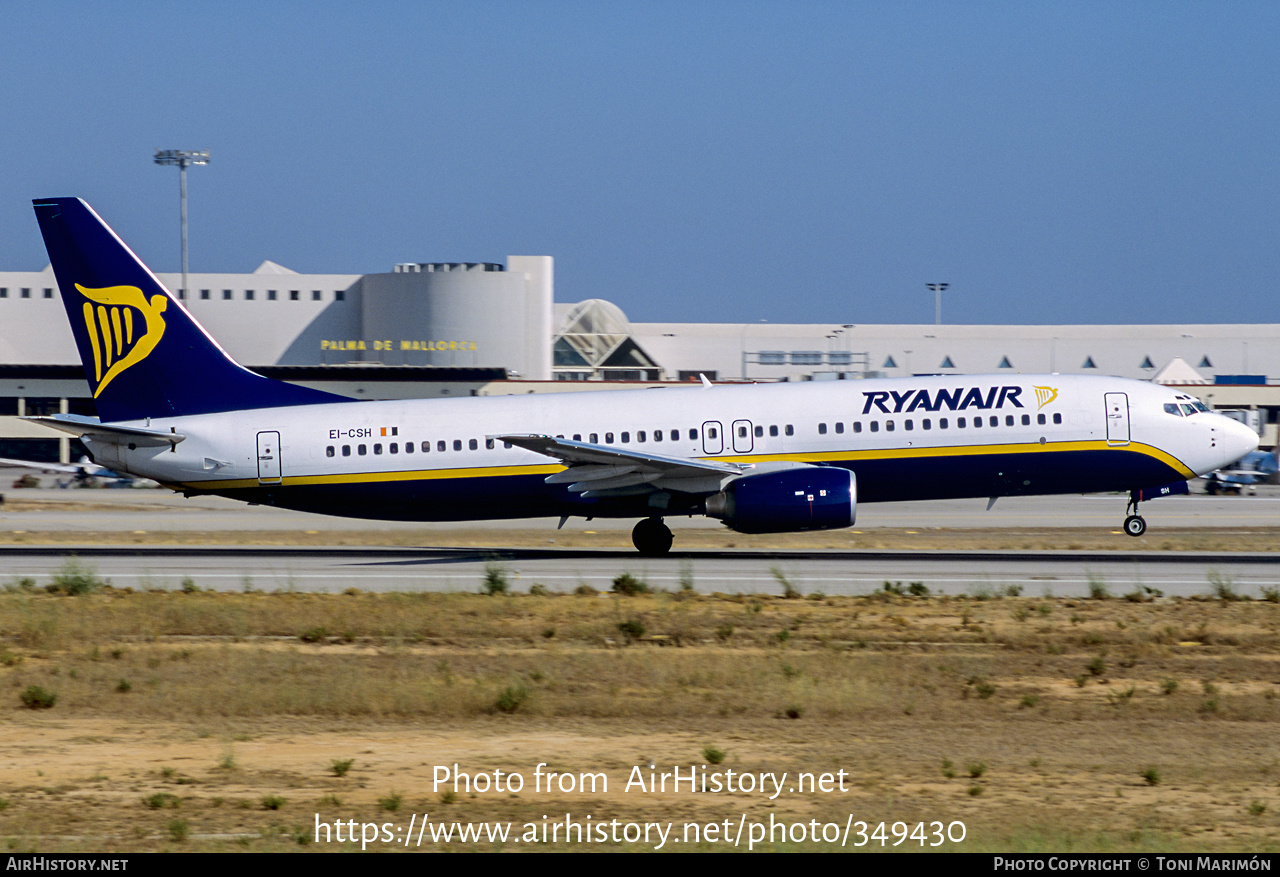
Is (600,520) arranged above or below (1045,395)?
below

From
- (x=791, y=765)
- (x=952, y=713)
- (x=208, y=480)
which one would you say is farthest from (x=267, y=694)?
(x=208, y=480)

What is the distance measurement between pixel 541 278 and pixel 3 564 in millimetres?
79694

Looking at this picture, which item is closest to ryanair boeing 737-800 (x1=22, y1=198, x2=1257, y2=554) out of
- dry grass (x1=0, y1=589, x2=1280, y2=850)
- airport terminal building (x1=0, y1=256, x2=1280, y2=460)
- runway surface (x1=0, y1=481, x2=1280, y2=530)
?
runway surface (x1=0, y1=481, x2=1280, y2=530)

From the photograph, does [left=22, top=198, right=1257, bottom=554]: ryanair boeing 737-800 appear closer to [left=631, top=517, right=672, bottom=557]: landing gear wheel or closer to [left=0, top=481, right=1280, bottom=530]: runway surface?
[left=631, top=517, right=672, bottom=557]: landing gear wheel

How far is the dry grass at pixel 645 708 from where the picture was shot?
408 inches

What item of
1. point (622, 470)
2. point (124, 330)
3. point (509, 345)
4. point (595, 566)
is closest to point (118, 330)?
point (124, 330)

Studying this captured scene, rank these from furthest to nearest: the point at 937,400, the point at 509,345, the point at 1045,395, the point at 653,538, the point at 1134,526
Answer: the point at 509,345
the point at 1134,526
the point at 653,538
the point at 1045,395
the point at 937,400

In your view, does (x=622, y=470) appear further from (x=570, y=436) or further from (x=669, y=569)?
(x=669, y=569)

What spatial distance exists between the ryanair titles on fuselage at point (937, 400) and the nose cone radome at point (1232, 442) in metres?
4.89

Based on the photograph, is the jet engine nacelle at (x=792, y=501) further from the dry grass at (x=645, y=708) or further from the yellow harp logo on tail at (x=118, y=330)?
the yellow harp logo on tail at (x=118, y=330)

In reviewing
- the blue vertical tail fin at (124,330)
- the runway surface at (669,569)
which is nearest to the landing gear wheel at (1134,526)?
the runway surface at (669,569)

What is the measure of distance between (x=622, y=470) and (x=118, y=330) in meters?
12.1

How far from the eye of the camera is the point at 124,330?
29500mm

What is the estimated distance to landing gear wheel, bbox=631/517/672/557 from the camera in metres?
30.0
